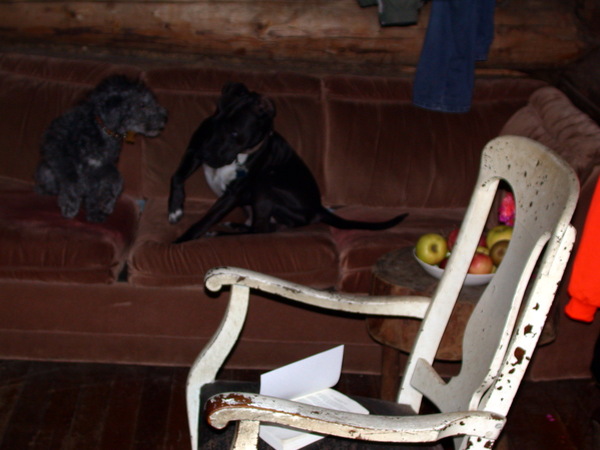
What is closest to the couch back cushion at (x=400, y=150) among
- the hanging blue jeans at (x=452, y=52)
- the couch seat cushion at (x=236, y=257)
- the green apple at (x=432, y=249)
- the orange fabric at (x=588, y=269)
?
the hanging blue jeans at (x=452, y=52)

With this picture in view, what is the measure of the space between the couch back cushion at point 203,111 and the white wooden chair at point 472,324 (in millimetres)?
1542

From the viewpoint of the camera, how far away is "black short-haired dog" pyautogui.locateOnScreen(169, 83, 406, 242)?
9.09 feet

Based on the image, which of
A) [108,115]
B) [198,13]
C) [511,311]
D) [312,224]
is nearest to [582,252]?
[511,311]

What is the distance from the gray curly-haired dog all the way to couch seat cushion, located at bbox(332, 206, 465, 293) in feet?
2.84

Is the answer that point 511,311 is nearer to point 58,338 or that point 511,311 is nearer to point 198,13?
point 58,338

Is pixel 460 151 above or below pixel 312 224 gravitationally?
above

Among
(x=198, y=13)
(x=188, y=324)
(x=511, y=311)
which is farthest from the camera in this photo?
(x=198, y=13)

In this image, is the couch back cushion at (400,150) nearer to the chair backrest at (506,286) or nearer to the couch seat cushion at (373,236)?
the couch seat cushion at (373,236)

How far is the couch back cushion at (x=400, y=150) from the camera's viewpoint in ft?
10.2

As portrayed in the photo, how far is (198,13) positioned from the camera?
3328 mm

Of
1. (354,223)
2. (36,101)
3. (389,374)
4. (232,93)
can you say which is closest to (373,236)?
(354,223)

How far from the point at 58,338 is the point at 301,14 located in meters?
1.80

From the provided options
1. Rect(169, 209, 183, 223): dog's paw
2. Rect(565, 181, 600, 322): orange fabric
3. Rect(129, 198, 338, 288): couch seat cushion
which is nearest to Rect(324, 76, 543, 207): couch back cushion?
Rect(129, 198, 338, 288): couch seat cushion

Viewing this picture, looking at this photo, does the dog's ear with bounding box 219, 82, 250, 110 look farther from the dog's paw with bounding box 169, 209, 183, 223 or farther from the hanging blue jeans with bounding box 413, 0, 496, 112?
the hanging blue jeans with bounding box 413, 0, 496, 112
